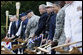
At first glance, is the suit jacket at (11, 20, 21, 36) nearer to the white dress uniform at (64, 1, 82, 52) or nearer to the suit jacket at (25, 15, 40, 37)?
the suit jacket at (25, 15, 40, 37)

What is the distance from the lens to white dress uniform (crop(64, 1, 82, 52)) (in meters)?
6.75

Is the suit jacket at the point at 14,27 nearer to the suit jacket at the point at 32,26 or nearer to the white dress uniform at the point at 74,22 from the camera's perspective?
the suit jacket at the point at 32,26

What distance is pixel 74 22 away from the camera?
6832 mm

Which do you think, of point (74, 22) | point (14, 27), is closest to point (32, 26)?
point (14, 27)

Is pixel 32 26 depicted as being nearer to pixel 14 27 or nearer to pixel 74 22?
pixel 14 27

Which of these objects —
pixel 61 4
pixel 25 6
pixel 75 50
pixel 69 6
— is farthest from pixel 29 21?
pixel 25 6

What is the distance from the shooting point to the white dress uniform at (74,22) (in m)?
6.75

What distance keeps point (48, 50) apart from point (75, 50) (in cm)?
114

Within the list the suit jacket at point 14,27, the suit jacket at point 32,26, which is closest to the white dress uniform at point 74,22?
the suit jacket at point 32,26

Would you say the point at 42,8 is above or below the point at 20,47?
above

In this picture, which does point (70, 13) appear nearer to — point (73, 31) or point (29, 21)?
point (73, 31)

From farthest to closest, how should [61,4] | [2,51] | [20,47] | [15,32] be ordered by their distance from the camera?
1. [15,32]
2. [20,47]
3. [2,51]
4. [61,4]

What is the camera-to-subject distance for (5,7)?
28844 millimetres

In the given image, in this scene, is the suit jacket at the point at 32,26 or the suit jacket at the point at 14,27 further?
the suit jacket at the point at 14,27
